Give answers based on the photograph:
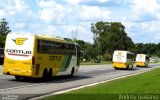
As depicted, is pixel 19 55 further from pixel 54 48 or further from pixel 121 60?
pixel 121 60

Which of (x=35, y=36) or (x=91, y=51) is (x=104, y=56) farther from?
(x=35, y=36)

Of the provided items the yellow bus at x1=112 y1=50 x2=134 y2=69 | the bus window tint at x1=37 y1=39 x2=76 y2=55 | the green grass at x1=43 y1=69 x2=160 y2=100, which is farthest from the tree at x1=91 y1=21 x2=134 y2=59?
the green grass at x1=43 y1=69 x2=160 y2=100

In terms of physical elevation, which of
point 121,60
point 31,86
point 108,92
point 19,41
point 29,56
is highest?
point 19,41

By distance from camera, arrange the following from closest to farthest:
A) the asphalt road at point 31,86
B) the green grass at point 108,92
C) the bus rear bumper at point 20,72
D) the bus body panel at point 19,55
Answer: the green grass at point 108,92, the asphalt road at point 31,86, the bus rear bumper at point 20,72, the bus body panel at point 19,55

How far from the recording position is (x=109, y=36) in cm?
13862

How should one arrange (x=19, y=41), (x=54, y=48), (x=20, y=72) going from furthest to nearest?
(x=54, y=48) < (x=19, y=41) < (x=20, y=72)

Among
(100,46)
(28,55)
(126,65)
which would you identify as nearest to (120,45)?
(100,46)

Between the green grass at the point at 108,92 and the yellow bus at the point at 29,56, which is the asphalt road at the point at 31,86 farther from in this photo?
the green grass at the point at 108,92

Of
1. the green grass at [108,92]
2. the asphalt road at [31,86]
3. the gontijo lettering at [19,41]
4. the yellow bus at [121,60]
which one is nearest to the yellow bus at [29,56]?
the gontijo lettering at [19,41]

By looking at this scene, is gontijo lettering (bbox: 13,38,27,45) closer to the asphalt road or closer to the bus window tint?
the bus window tint

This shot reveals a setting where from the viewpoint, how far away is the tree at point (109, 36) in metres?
140

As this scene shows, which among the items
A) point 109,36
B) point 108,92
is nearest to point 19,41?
point 108,92

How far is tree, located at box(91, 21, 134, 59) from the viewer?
460ft

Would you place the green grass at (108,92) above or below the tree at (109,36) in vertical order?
below
